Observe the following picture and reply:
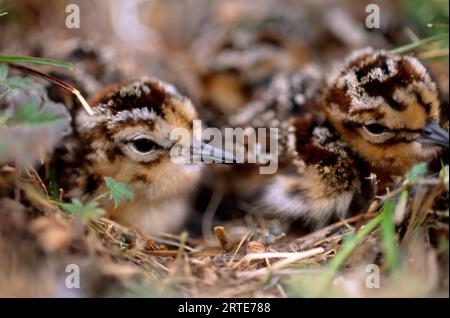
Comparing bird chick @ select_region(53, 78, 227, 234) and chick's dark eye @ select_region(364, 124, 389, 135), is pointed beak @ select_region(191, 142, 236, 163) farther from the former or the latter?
chick's dark eye @ select_region(364, 124, 389, 135)

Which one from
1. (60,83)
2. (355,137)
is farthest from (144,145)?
(355,137)

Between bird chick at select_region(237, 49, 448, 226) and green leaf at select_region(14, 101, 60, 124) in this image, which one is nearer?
green leaf at select_region(14, 101, 60, 124)

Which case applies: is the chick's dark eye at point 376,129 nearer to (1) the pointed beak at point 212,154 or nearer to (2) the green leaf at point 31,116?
(1) the pointed beak at point 212,154

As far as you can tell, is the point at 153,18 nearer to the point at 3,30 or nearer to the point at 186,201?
the point at 3,30

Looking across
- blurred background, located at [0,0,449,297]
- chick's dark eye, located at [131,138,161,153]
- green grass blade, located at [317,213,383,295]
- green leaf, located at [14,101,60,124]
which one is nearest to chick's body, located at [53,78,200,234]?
chick's dark eye, located at [131,138,161,153]

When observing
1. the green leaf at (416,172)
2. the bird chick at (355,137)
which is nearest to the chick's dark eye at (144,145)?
the bird chick at (355,137)

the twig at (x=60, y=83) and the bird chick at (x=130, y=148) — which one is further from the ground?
the twig at (x=60, y=83)
